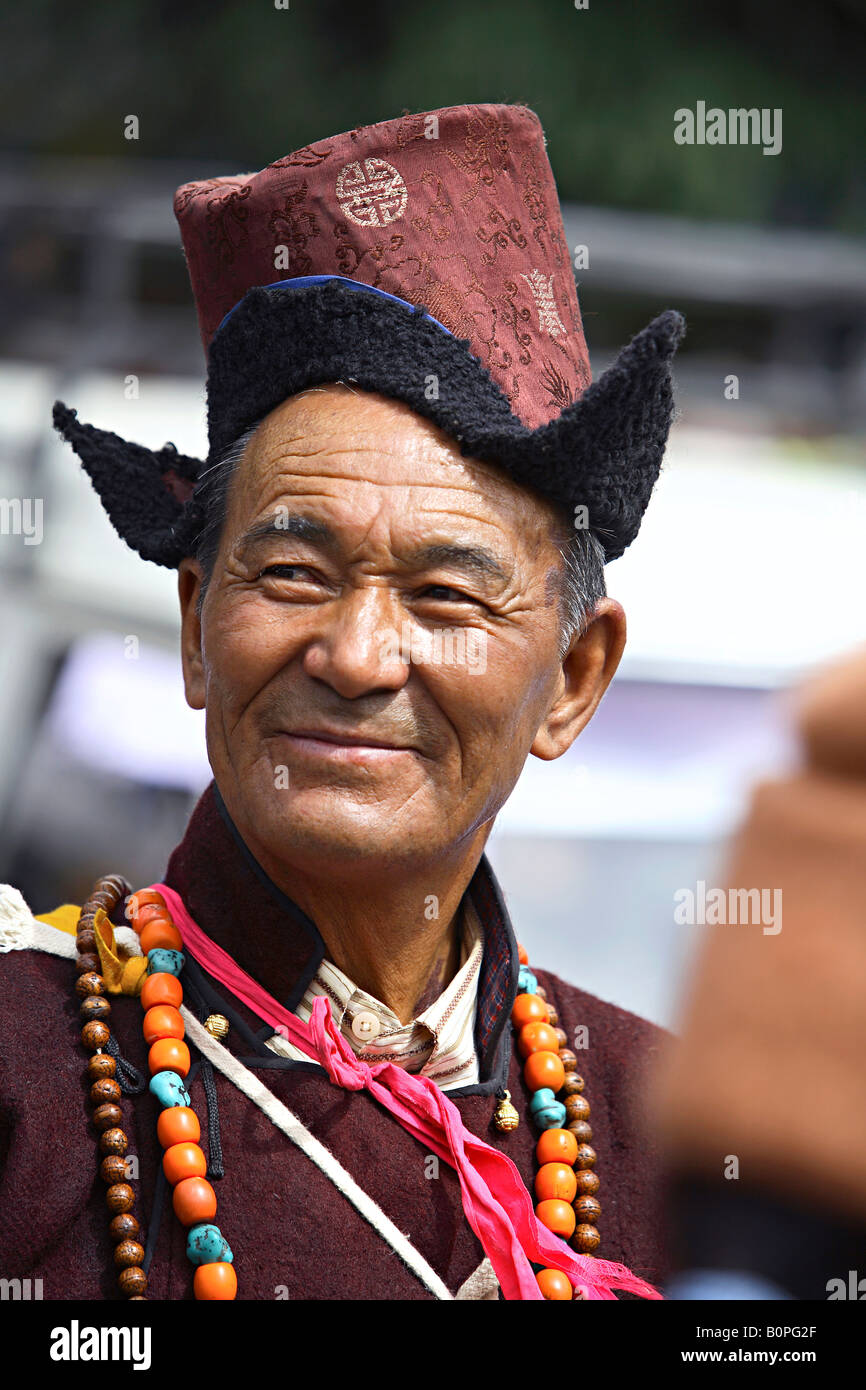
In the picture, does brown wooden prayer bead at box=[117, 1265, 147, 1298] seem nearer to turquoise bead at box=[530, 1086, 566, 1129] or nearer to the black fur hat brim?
turquoise bead at box=[530, 1086, 566, 1129]

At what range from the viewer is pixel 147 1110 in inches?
72.7

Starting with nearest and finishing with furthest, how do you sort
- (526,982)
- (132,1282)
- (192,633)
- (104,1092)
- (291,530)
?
(132,1282) < (104,1092) < (291,530) < (192,633) < (526,982)

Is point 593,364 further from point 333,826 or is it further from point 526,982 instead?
point 333,826

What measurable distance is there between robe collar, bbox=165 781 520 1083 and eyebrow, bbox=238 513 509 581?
1.38ft

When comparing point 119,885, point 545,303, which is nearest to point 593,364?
point 545,303

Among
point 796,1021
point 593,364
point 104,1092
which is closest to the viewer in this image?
point 796,1021

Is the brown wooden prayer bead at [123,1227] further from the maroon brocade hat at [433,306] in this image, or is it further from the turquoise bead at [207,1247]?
the maroon brocade hat at [433,306]

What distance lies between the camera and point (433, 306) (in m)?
2.00

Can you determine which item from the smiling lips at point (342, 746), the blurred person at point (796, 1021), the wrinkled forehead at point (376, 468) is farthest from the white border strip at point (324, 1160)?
the blurred person at point (796, 1021)

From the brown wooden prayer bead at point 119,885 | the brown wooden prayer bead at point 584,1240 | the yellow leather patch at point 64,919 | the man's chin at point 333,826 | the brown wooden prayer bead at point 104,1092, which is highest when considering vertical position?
the man's chin at point 333,826

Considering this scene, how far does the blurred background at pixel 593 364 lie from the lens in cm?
509

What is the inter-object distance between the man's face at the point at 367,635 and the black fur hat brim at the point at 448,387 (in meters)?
0.04

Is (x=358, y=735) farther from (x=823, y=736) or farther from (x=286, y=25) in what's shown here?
(x=286, y=25)

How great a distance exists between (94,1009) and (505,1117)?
2.08 ft
